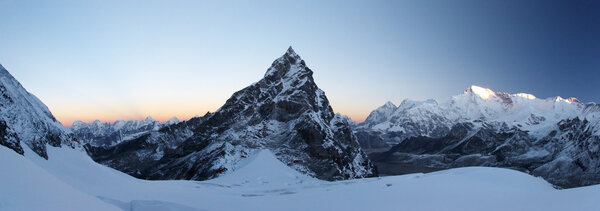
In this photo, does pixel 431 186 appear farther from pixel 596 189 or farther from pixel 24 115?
pixel 24 115

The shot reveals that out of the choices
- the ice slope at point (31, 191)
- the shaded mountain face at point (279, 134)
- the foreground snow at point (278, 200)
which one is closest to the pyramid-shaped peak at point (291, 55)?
the shaded mountain face at point (279, 134)

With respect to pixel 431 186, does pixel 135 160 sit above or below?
above

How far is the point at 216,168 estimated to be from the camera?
69000 mm

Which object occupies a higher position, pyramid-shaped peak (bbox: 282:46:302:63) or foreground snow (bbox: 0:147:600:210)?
pyramid-shaped peak (bbox: 282:46:302:63)

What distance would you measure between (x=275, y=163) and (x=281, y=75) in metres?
65.4

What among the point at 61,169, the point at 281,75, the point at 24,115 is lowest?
the point at 61,169

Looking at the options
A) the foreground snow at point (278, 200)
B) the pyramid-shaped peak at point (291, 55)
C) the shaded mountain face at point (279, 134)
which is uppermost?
the pyramid-shaped peak at point (291, 55)

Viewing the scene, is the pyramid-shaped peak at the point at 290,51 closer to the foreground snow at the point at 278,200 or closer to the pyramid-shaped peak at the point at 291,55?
the pyramid-shaped peak at the point at 291,55

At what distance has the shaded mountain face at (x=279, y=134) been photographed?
266 feet

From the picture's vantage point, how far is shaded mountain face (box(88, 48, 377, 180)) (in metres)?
81.1

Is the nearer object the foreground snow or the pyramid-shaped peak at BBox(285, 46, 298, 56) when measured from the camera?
the foreground snow

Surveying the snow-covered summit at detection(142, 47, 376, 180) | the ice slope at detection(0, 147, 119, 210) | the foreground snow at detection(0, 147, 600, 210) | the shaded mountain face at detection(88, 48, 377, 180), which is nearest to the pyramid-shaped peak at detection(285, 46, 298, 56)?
the shaded mountain face at detection(88, 48, 377, 180)

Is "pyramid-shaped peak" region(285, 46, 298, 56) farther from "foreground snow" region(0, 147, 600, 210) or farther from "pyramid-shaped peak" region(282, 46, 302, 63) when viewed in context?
"foreground snow" region(0, 147, 600, 210)

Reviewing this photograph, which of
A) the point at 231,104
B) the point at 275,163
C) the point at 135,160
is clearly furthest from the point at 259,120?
the point at 135,160
